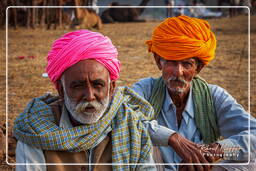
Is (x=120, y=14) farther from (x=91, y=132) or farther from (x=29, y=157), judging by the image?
(x=29, y=157)

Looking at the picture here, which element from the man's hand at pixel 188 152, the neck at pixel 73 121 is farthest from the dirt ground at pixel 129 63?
the man's hand at pixel 188 152

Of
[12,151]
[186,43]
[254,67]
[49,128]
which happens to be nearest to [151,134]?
[49,128]

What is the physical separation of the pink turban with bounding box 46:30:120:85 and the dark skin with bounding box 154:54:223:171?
71cm

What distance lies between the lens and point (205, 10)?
16.8 meters

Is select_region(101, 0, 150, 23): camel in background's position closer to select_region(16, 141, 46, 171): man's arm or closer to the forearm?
the forearm

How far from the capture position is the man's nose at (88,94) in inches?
99.3

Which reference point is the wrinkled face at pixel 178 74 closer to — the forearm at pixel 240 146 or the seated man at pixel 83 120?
the forearm at pixel 240 146

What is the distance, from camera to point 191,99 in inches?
149

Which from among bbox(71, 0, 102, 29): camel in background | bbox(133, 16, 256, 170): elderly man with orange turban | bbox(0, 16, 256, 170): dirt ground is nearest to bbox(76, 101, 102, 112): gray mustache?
bbox(133, 16, 256, 170): elderly man with orange turban

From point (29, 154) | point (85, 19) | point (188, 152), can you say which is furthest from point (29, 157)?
point (85, 19)

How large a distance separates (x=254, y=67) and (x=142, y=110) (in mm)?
7033

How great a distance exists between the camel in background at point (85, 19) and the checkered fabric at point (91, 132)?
13.4 metres

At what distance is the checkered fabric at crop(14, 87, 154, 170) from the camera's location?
2527mm

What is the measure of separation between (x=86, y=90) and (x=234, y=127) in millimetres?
1548
